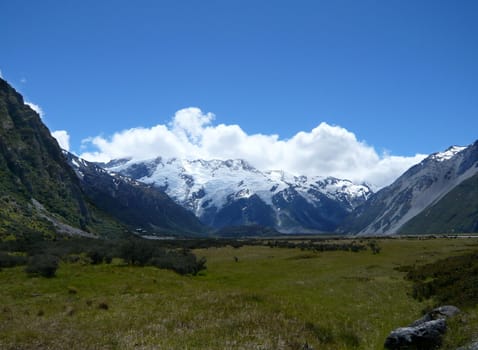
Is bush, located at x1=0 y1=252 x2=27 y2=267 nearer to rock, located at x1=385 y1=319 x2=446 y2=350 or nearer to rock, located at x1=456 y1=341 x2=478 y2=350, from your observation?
rock, located at x1=385 y1=319 x2=446 y2=350

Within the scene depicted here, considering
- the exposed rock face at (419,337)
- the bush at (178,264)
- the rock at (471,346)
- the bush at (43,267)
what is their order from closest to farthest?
the rock at (471,346), the exposed rock face at (419,337), the bush at (43,267), the bush at (178,264)

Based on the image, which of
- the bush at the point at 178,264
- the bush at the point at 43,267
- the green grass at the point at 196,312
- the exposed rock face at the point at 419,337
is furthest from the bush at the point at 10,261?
the exposed rock face at the point at 419,337

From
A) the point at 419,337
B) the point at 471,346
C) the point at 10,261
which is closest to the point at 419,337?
the point at 419,337

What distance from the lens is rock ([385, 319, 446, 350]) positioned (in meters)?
19.9

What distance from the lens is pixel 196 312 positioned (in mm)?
28828

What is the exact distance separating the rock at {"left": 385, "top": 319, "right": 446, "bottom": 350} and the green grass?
0.62 metres

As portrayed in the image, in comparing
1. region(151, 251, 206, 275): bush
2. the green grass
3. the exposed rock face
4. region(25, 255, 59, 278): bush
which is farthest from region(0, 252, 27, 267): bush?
the exposed rock face

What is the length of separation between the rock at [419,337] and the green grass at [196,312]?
62 centimetres

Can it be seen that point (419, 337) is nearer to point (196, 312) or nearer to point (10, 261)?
point (196, 312)

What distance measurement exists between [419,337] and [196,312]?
14.7m

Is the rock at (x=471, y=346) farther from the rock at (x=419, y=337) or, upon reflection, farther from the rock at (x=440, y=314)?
the rock at (x=440, y=314)

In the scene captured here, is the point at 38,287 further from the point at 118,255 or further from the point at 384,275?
the point at 384,275

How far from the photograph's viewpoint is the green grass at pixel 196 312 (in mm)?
21797

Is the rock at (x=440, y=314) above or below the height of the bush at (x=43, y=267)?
above
